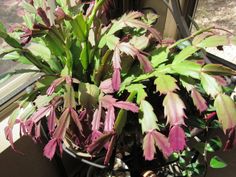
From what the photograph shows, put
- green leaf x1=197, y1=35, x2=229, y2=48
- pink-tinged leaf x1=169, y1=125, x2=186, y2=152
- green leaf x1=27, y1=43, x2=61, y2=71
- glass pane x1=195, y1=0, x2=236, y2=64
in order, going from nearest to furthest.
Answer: pink-tinged leaf x1=169, y1=125, x2=186, y2=152, green leaf x1=197, y1=35, x2=229, y2=48, green leaf x1=27, y1=43, x2=61, y2=71, glass pane x1=195, y1=0, x2=236, y2=64

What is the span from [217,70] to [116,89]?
230mm

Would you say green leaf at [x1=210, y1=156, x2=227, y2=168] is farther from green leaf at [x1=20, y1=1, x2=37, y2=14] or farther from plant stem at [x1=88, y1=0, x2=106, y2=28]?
green leaf at [x1=20, y1=1, x2=37, y2=14]

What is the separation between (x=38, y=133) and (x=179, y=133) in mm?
338

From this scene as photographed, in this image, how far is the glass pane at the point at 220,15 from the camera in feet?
3.69

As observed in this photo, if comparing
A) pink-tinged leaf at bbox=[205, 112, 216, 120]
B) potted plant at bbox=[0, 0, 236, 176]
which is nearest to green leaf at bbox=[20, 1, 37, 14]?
potted plant at bbox=[0, 0, 236, 176]

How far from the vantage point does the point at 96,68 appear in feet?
2.63

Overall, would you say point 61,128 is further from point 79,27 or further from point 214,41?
point 214,41

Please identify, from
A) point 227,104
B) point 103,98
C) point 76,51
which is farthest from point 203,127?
point 76,51

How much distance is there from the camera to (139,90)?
0.73 metres

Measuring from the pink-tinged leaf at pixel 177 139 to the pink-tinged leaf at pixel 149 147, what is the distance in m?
0.04

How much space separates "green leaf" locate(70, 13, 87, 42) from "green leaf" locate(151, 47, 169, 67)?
189 millimetres

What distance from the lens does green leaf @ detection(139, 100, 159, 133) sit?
0.65 metres

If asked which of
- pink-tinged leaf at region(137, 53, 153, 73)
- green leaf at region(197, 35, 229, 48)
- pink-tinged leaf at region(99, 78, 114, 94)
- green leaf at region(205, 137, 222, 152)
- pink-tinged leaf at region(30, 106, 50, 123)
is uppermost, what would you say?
pink-tinged leaf at region(137, 53, 153, 73)

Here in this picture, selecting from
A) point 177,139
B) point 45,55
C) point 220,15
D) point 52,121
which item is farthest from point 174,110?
point 220,15
